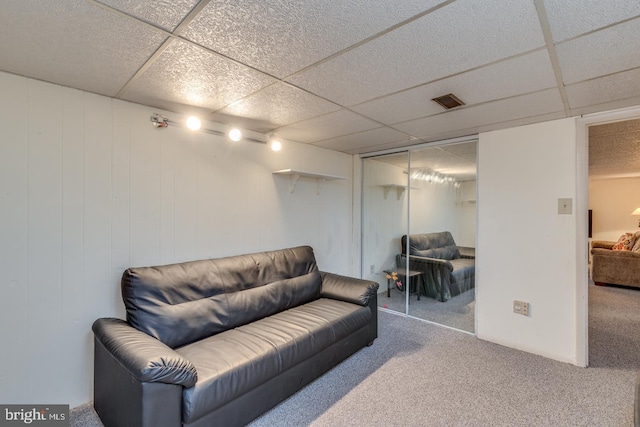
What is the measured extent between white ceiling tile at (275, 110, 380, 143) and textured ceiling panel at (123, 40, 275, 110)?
0.78 metres

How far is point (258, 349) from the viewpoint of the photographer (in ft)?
6.31

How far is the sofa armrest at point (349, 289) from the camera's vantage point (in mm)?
2863

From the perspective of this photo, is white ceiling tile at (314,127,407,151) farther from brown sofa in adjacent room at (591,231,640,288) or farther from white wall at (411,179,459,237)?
brown sofa in adjacent room at (591,231,640,288)

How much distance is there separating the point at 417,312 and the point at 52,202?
3.75m

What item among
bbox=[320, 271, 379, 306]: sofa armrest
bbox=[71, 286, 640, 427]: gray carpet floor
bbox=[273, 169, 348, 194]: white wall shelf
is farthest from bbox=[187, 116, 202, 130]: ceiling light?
bbox=[71, 286, 640, 427]: gray carpet floor

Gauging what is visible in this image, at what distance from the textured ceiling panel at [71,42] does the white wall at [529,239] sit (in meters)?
3.04

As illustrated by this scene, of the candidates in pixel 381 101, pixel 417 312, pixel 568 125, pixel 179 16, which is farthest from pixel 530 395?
pixel 179 16

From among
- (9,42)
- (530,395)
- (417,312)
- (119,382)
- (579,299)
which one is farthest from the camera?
(417,312)

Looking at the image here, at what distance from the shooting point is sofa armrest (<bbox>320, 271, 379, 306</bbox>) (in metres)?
2.86

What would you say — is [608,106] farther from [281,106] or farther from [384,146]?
[281,106]

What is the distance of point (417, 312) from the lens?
379 centimetres

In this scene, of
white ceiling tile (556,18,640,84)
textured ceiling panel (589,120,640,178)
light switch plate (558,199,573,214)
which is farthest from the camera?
textured ceiling panel (589,120,640,178)

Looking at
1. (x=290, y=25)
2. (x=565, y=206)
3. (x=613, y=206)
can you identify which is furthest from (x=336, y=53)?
(x=613, y=206)

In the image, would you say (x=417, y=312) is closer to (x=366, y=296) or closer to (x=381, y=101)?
(x=366, y=296)
